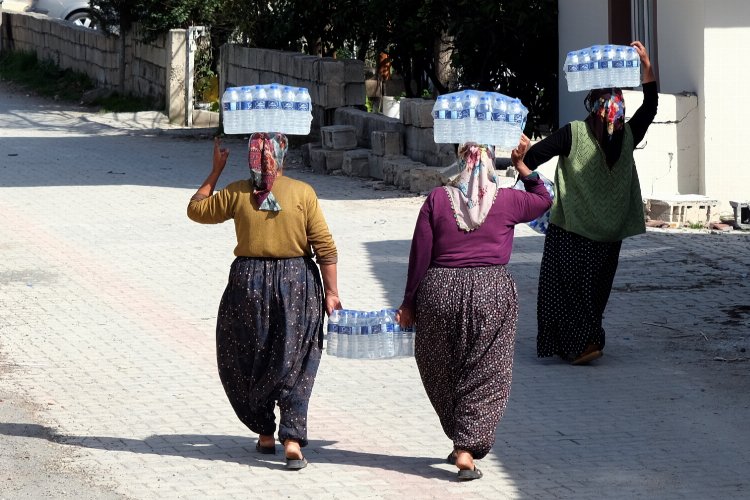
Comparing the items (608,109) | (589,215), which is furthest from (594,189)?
(608,109)

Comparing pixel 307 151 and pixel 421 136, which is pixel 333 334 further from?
pixel 307 151

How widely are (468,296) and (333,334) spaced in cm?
64

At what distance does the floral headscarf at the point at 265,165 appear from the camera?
18.8 ft

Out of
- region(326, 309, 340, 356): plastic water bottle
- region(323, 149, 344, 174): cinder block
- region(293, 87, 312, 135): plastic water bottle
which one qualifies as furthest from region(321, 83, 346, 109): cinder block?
region(326, 309, 340, 356): plastic water bottle

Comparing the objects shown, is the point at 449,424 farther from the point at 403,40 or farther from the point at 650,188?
the point at 403,40

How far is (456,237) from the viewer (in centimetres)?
557

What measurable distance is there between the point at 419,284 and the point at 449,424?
2.02 ft

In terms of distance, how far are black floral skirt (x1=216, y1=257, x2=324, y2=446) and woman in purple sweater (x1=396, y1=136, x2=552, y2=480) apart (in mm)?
451

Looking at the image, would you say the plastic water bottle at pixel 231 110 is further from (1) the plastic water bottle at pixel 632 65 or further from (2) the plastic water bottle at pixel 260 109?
(1) the plastic water bottle at pixel 632 65

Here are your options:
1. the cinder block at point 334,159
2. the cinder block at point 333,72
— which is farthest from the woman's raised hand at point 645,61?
the cinder block at point 333,72

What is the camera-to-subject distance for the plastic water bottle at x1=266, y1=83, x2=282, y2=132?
18.8 ft

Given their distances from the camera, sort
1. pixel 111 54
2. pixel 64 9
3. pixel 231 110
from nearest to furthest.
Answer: pixel 231 110 < pixel 111 54 < pixel 64 9

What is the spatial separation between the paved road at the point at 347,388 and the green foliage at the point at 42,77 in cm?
1379

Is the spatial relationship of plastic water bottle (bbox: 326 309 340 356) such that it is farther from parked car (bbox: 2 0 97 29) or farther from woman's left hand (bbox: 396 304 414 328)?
parked car (bbox: 2 0 97 29)
